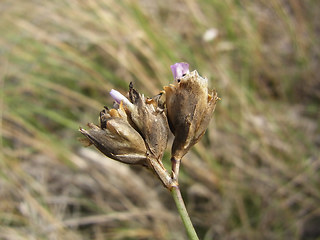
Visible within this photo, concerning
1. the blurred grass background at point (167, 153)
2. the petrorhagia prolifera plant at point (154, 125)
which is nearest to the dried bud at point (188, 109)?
the petrorhagia prolifera plant at point (154, 125)

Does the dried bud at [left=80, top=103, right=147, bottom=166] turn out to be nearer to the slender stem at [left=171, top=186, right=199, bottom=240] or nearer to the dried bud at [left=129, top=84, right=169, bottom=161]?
the dried bud at [left=129, top=84, right=169, bottom=161]

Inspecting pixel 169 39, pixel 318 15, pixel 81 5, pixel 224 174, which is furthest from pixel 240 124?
pixel 81 5

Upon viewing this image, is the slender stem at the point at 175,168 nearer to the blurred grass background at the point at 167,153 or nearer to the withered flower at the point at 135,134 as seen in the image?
the withered flower at the point at 135,134

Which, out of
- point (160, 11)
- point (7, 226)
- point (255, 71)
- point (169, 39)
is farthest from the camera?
point (160, 11)

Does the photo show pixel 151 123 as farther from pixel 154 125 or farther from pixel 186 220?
pixel 186 220

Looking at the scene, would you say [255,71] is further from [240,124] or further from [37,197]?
[37,197]

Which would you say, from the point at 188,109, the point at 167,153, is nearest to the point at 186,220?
the point at 188,109

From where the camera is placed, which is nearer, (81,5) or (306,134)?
(306,134)
